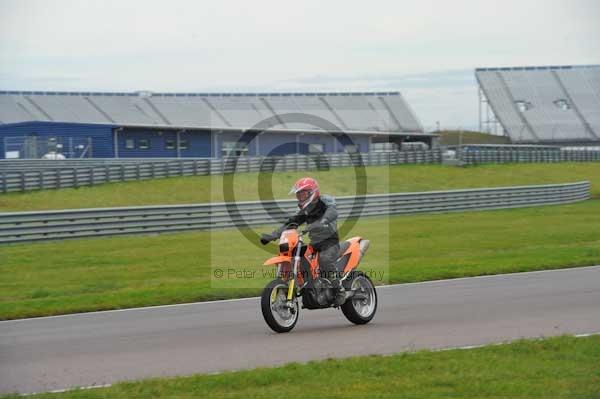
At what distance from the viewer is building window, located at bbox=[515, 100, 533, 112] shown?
91.8 metres

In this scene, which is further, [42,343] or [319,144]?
[319,144]

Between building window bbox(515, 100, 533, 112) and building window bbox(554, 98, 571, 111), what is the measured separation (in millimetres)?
2499

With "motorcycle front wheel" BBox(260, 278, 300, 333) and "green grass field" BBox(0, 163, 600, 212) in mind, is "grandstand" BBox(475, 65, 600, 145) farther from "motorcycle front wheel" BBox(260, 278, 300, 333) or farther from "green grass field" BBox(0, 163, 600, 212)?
"motorcycle front wheel" BBox(260, 278, 300, 333)

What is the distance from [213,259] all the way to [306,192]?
1168 cm

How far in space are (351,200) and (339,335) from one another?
21481mm

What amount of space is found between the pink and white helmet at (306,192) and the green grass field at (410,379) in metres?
2.77

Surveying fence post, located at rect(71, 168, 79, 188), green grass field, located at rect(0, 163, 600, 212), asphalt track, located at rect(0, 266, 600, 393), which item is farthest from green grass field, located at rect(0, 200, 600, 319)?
fence post, located at rect(71, 168, 79, 188)

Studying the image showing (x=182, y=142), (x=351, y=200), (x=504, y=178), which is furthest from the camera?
(x=182, y=142)

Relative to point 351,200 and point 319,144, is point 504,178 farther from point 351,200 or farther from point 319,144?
point 351,200

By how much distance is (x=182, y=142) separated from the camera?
65125mm

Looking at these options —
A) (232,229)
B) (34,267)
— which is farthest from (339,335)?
(232,229)

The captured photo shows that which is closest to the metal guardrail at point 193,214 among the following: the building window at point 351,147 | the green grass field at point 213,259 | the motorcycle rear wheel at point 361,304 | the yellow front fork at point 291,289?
the green grass field at point 213,259

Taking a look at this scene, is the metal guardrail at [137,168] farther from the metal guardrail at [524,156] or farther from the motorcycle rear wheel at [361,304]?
the motorcycle rear wheel at [361,304]

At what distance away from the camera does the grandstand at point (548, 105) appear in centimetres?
9038
